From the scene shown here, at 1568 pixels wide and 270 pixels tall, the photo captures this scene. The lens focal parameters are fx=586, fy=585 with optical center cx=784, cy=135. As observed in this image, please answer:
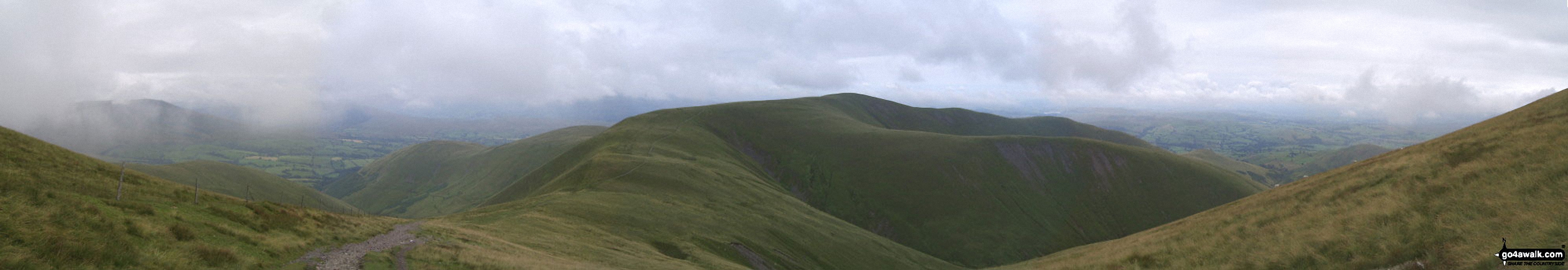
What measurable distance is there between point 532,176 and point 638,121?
1990 inches

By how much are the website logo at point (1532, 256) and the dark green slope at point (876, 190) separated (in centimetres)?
5976

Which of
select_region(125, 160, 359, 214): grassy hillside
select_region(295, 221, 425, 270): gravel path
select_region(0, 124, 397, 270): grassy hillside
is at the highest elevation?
select_region(0, 124, 397, 270): grassy hillside

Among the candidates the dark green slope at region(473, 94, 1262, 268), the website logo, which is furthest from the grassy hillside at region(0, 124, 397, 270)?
the website logo

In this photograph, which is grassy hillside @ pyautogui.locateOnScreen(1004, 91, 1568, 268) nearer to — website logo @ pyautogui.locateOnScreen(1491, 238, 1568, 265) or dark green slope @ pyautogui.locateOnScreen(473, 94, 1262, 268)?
website logo @ pyautogui.locateOnScreen(1491, 238, 1568, 265)

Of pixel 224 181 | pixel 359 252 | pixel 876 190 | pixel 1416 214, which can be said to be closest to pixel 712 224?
pixel 359 252

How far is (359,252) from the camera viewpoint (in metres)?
29.8

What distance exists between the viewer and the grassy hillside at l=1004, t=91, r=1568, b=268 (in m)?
16.0

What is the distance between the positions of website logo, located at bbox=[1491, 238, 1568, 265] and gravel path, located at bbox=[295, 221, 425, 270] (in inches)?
1498

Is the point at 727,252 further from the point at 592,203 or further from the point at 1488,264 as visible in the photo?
the point at 1488,264

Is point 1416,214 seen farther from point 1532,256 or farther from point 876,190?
point 876,190

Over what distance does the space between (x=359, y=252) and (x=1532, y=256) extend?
4269 cm

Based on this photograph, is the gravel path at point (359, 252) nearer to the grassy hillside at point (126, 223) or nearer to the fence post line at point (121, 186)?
the grassy hillside at point (126, 223)

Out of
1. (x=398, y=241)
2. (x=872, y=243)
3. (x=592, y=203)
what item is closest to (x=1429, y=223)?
(x=398, y=241)

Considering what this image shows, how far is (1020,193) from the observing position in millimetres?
167625
